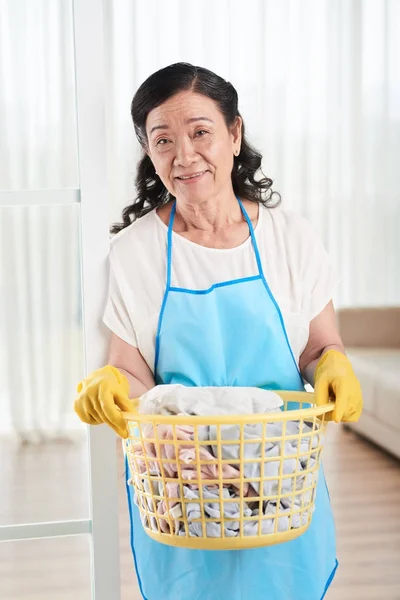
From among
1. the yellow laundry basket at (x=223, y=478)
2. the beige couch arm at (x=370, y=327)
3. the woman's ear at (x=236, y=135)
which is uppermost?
the woman's ear at (x=236, y=135)

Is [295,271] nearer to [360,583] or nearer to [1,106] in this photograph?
[1,106]

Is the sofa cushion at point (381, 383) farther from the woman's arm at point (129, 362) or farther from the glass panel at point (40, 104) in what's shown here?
the glass panel at point (40, 104)

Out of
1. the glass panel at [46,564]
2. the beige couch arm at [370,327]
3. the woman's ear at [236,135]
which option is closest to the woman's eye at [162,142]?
the woman's ear at [236,135]

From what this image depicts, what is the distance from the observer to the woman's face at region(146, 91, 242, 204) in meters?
1.44

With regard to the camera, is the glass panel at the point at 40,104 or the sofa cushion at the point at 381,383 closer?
the glass panel at the point at 40,104

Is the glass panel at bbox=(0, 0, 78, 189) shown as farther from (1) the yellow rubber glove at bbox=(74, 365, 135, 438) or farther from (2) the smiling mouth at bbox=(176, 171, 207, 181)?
(1) the yellow rubber glove at bbox=(74, 365, 135, 438)

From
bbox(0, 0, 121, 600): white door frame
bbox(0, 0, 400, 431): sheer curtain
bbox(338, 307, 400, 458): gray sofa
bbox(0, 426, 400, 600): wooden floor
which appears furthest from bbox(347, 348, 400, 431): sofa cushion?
bbox(0, 0, 121, 600): white door frame

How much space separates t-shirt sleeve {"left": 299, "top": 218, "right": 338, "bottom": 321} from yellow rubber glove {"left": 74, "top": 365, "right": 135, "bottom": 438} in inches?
15.4

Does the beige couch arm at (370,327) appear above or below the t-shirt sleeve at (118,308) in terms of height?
below

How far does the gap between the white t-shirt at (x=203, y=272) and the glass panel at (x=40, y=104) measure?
0.18m

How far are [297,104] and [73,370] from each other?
4.44 metres

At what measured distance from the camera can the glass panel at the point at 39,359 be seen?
152cm

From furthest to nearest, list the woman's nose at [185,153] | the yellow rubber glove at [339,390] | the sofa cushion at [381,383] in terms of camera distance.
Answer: the sofa cushion at [381,383] → the woman's nose at [185,153] → the yellow rubber glove at [339,390]

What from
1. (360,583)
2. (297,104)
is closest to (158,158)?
(360,583)
